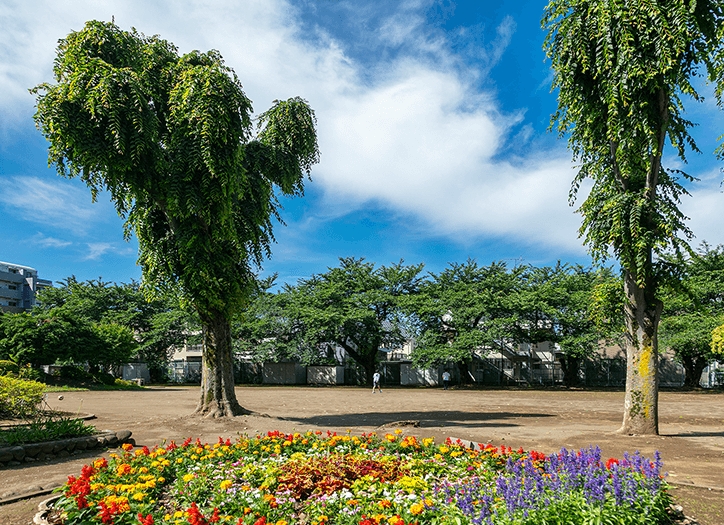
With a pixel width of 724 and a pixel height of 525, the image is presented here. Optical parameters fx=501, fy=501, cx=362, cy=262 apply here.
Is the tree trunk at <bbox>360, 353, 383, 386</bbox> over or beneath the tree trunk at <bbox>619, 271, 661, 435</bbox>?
beneath

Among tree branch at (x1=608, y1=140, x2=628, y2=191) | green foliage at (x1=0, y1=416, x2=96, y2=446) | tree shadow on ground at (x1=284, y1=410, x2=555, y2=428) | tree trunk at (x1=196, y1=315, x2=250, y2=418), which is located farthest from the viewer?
tree shadow on ground at (x1=284, y1=410, x2=555, y2=428)

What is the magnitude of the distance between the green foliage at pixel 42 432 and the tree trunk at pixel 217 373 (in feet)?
11.7

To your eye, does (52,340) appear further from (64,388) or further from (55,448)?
(55,448)

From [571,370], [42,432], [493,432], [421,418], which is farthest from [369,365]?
[42,432]

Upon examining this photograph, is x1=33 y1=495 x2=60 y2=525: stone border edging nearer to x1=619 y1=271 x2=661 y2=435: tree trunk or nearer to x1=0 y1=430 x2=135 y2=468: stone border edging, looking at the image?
x1=0 y1=430 x2=135 y2=468: stone border edging

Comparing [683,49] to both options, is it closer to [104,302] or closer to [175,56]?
[175,56]

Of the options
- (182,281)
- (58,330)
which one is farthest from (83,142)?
(58,330)

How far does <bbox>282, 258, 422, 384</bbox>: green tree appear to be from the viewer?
39.7 meters

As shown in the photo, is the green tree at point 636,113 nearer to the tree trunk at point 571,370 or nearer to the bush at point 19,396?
the bush at point 19,396

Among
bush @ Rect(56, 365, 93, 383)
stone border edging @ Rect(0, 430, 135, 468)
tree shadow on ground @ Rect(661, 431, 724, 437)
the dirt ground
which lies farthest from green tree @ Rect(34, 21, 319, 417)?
bush @ Rect(56, 365, 93, 383)

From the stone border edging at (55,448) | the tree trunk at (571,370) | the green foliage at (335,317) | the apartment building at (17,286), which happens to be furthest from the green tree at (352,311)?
the apartment building at (17,286)

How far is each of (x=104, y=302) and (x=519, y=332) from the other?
121 feet

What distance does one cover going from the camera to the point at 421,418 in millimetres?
15445

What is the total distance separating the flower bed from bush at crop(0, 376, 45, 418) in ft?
17.5
